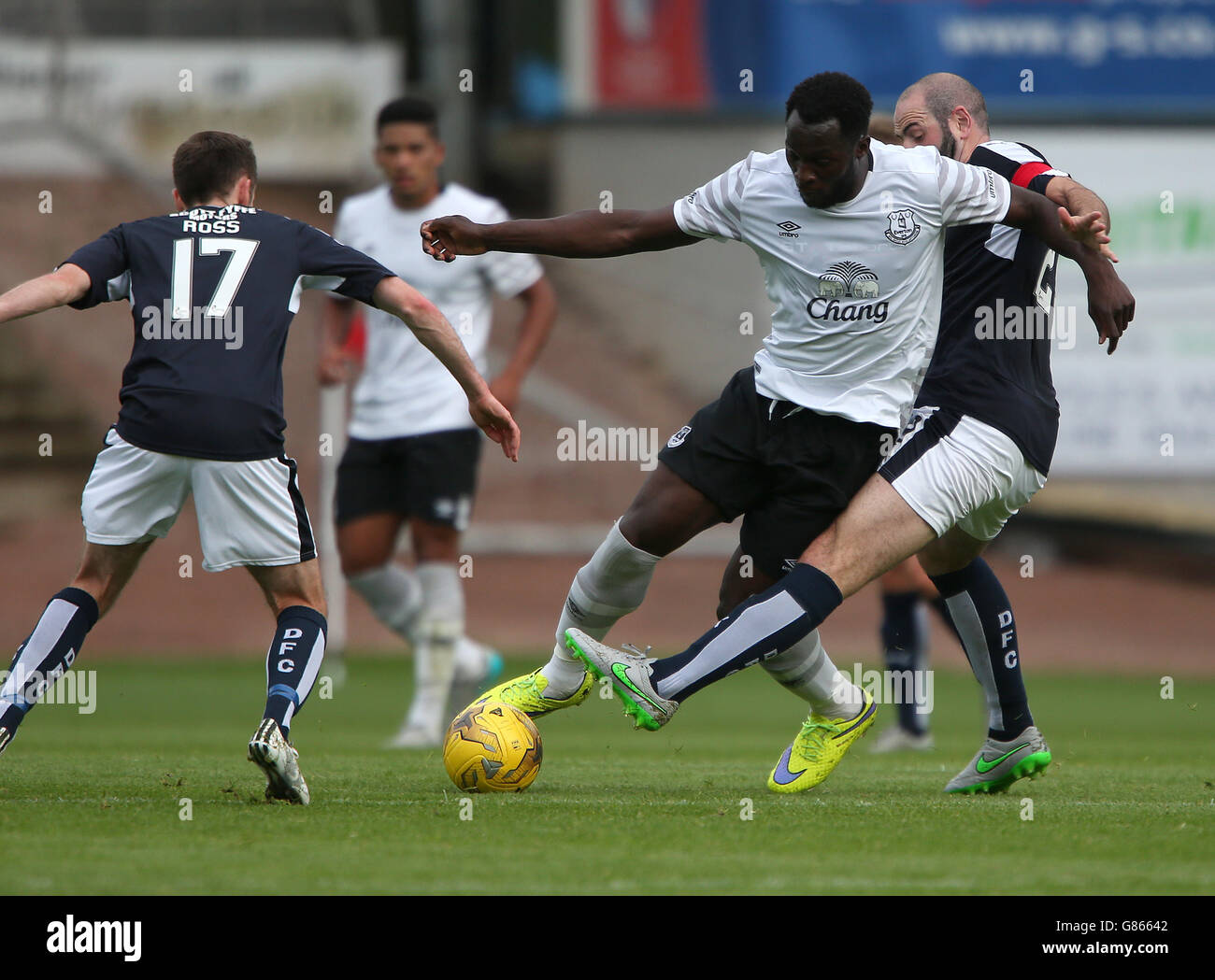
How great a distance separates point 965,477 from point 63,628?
288 cm

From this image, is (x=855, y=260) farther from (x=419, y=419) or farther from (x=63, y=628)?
(x=419, y=419)

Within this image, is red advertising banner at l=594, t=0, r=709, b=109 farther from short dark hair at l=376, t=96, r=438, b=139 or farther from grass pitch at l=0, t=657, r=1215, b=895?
grass pitch at l=0, t=657, r=1215, b=895

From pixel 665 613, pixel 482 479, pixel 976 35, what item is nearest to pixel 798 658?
pixel 665 613

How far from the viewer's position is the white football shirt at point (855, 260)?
5305mm

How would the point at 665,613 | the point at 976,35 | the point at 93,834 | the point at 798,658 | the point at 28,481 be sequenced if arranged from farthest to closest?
the point at 976,35
the point at 28,481
the point at 665,613
the point at 798,658
the point at 93,834

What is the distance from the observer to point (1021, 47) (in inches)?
840

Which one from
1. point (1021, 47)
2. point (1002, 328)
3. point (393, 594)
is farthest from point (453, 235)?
point (1021, 47)

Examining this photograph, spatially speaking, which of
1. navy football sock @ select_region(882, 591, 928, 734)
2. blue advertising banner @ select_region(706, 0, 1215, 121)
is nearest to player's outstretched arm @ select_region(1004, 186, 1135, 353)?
navy football sock @ select_region(882, 591, 928, 734)

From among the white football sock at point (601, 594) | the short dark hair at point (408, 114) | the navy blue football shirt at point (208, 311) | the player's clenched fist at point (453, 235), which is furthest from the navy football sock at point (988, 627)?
the short dark hair at point (408, 114)

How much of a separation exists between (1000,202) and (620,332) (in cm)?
1896

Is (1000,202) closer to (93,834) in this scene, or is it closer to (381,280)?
(381,280)

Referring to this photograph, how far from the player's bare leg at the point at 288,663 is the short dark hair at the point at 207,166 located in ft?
3.99

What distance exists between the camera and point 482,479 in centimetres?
2084

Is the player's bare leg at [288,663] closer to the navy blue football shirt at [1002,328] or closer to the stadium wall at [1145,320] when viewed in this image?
the navy blue football shirt at [1002,328]
